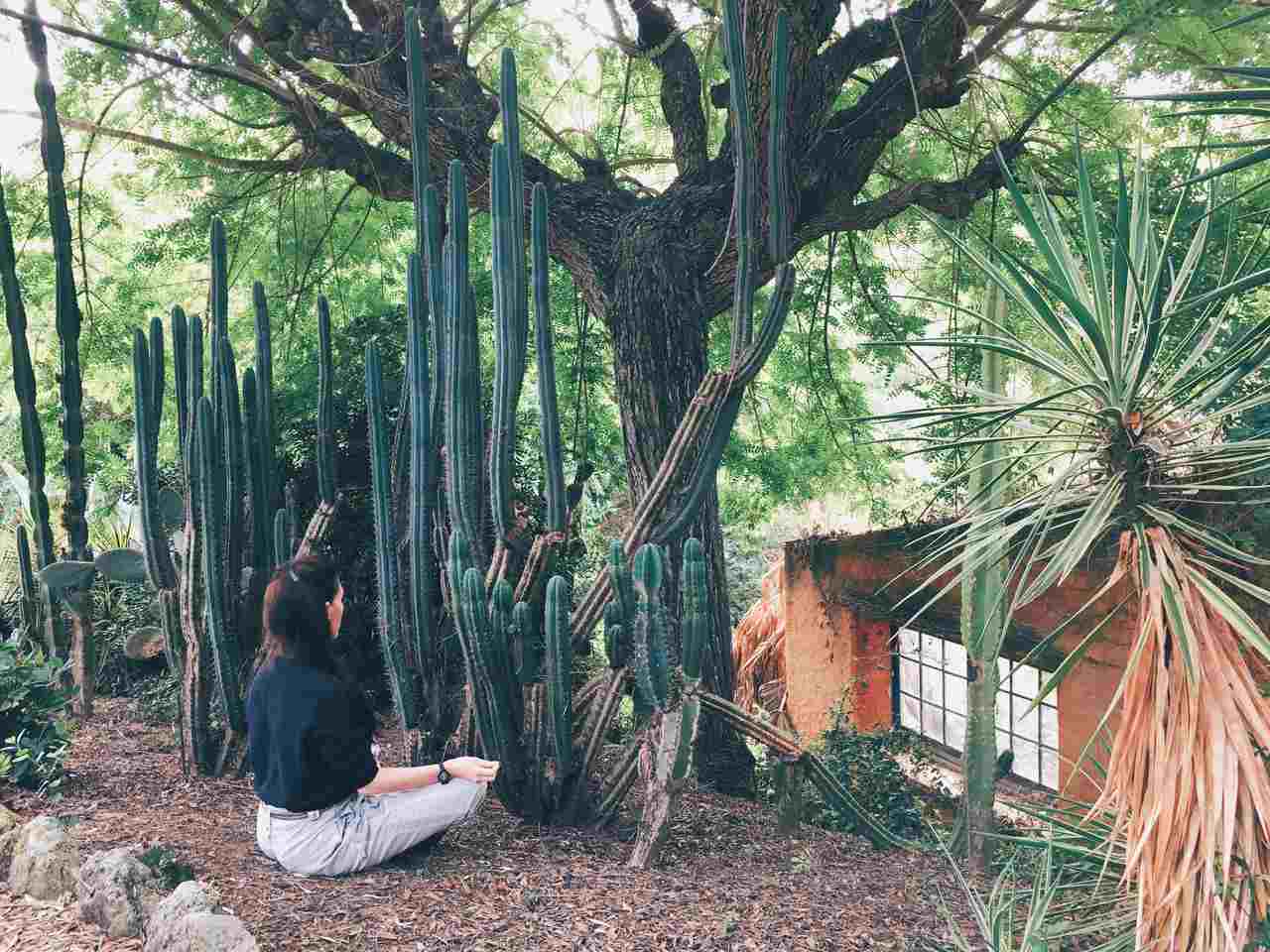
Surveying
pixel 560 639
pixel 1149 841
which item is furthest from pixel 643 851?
pixel 1149 841

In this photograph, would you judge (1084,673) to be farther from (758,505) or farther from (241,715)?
(241,715)

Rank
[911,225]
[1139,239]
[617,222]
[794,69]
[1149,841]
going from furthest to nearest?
[911,225] < [617,222] < [794,69] < [1139,239] < [1149,841]

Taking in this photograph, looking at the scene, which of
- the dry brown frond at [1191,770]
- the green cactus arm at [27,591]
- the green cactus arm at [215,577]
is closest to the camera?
the dry brown frond at [1191,770]

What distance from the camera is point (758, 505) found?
870cm

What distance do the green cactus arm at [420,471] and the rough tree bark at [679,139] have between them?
1317 millimetres

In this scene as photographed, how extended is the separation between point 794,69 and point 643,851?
3.51 meters

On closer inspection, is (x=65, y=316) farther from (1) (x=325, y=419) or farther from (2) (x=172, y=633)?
(2) (x=172, y=633)

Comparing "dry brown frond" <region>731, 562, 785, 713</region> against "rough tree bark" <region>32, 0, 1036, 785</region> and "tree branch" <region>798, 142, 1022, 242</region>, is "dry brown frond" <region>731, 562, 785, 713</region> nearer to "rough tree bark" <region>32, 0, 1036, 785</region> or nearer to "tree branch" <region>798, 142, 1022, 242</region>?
"rough tree bark" <region>32, 0, 1036, 785</region>

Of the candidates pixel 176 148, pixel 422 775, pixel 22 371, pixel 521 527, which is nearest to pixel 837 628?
pixel 521 527

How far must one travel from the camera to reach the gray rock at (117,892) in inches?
105

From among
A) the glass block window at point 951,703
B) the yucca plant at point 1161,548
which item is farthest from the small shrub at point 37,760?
the glass block window at point 951,703

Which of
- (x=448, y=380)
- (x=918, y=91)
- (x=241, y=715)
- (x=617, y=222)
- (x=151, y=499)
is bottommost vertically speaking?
(x=241, y=715)

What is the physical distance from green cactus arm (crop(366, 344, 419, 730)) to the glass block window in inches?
189

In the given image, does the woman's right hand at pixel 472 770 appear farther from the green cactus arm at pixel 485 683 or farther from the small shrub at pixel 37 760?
the small shrub at pixel 37 760
